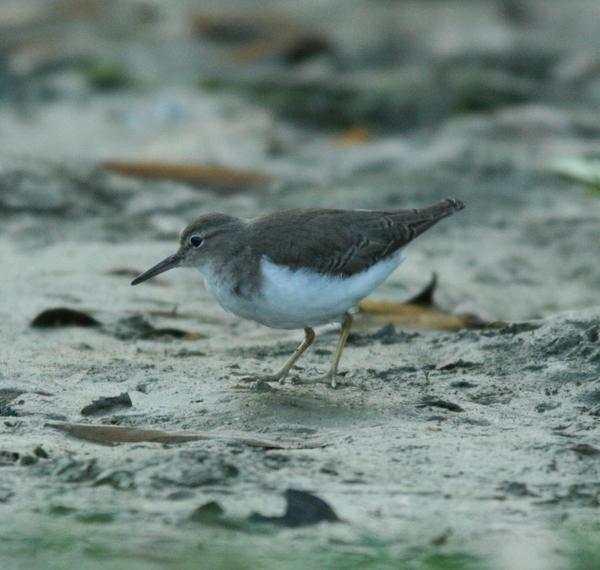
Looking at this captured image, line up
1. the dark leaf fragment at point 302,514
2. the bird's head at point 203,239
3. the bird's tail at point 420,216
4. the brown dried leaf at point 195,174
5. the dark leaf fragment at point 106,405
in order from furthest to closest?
the brown dried leaf at point 195,174 → the bird's tail at point 420,216 → the bird's head at point 203,239 → the dark leaf fragment at point 106,405 → the dark leaf fragment at point 302,514

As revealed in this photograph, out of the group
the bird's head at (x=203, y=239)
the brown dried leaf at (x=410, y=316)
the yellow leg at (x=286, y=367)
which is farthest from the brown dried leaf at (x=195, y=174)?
the yellow leg at (x=286, y=367)

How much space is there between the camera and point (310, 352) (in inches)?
294

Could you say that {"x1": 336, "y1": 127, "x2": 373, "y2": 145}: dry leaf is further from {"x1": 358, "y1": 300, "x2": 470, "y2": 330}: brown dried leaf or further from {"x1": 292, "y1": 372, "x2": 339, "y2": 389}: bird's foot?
{"x1": 292, "y1": 372, "x2": 339, "y2": 389}: bird's foot

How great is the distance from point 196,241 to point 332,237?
753mm

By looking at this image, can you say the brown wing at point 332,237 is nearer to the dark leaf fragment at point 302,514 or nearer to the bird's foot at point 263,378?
the bird's foot at point 263,378

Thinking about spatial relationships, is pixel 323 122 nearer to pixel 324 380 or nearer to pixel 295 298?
pixel 324 380

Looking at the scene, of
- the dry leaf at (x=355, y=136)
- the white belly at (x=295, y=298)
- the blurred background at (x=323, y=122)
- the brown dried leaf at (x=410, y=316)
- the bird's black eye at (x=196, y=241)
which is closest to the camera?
the white belly at (x=295, y=298)

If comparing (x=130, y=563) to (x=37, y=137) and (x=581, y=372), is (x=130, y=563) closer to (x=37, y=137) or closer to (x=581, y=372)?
(x=581, y=372)

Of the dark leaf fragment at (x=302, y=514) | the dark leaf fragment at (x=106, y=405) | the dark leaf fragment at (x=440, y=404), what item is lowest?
the dark leaf fragment at (x=302, y=514)

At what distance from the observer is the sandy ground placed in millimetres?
4746

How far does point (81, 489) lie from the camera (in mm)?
5008

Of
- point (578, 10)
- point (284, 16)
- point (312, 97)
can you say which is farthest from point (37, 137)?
point (578, 10)

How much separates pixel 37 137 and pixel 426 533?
9088 mm

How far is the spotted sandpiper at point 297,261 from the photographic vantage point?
21.0ft
